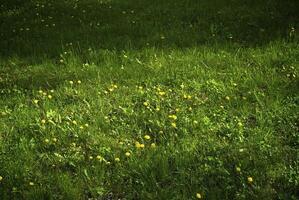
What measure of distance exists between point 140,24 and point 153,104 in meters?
3.44

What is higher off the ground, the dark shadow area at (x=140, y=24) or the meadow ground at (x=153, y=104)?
the dark shadow area at (x=140, y=24)

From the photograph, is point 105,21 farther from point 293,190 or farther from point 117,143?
point 293,190

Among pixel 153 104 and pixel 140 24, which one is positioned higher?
pixel 140 24

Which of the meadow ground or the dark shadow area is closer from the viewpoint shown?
the meadow ground

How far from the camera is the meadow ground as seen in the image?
4961mm

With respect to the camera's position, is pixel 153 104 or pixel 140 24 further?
pixel 140 24

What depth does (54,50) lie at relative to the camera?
8352mm

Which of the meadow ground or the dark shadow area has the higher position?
the dark shadow area

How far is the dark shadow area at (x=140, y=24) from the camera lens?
848 cm

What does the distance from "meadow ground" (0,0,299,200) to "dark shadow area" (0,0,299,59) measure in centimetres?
4

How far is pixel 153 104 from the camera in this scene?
21.1ft

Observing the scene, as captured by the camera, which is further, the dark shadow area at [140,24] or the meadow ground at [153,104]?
the dark shadow area at [140,24]

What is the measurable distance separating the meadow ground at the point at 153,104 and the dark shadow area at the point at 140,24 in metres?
0.04

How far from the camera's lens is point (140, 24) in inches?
372
